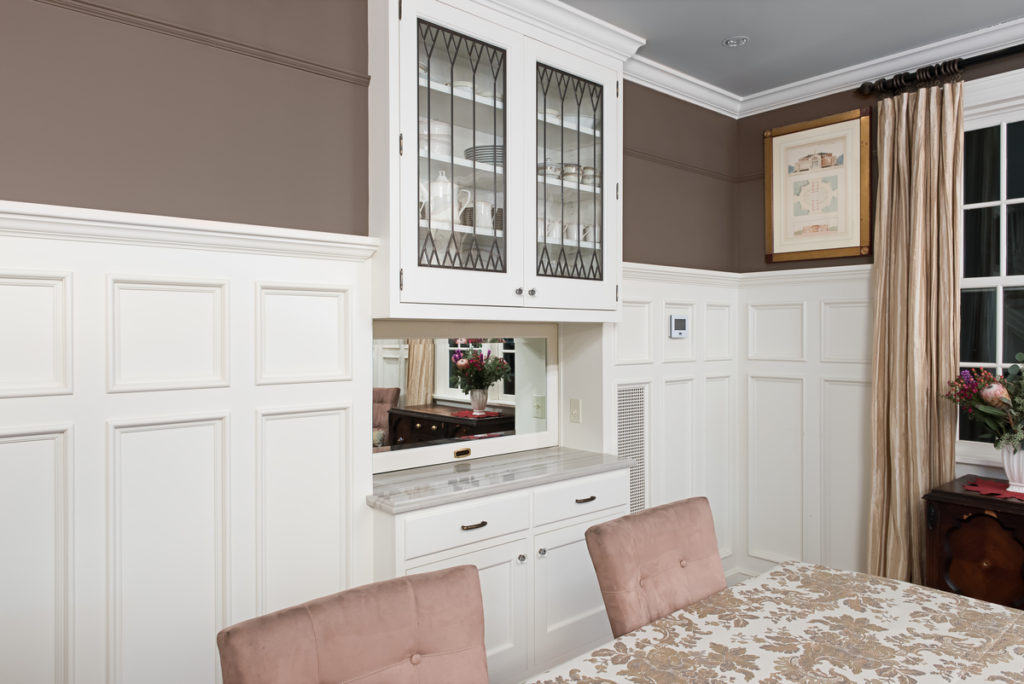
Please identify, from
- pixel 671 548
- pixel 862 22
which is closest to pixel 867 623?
pixel 671 548

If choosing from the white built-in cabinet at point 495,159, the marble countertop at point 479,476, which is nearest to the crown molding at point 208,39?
the white built-in cabinet at point 495,159

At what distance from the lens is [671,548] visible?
5.70 ft

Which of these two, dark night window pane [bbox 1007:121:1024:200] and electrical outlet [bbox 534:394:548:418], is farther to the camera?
electrical outlet [bbox 534:394:548:418]

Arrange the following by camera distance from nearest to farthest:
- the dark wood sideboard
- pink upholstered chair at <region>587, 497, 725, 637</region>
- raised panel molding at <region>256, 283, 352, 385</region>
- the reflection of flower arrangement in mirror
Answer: pink upholstered chair at <region>587, 497, 725, 637</region>
raised panel molding at <region>256, 283, 352, 385</region>
the dark wood sideboard
the reflection of flower arrangement in mirror

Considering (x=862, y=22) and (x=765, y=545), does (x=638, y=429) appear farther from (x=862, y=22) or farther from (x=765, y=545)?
(x=862, y=22)

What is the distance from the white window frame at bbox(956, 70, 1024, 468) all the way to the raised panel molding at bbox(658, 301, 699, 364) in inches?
46.7

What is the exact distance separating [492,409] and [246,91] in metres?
1.56

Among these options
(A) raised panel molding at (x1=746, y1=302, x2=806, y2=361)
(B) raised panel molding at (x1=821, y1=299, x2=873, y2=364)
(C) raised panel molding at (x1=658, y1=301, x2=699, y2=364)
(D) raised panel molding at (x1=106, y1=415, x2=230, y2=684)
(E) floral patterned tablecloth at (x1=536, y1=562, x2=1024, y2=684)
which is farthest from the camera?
(A) raised panel molding at (x1=746, y1=302, x2=806, y2=361)

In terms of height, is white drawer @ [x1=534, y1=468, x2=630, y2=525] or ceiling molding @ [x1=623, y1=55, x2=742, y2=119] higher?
ceiling molding @ [x1=623, y1=55, x2=742, y2=119]

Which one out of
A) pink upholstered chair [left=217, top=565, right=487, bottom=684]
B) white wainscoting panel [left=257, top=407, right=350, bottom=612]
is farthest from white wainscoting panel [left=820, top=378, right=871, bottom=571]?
pink upholstered chair [left=217, top=565, right=487, bottom=684]

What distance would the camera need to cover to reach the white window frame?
2.85 m

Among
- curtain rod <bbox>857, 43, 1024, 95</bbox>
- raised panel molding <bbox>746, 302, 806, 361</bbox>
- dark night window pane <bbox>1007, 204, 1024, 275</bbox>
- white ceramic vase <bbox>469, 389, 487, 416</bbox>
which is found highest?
curtain rod <bbox>857, 43, 1024, 95</bbox>

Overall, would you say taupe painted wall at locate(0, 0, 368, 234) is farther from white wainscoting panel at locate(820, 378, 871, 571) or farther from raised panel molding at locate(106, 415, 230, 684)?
white wainscoting panel at locate(820, 378, 871, 571)

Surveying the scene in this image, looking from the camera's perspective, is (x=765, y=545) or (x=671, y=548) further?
(x=765, y=545)
